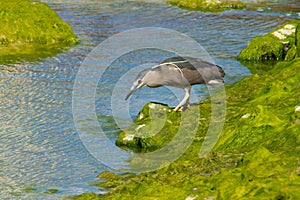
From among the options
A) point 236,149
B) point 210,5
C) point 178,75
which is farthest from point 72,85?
point 210,5

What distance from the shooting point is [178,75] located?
10680 mm

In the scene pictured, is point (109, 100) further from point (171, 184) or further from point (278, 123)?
point (171, 184)

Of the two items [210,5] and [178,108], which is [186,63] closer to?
[178,108]

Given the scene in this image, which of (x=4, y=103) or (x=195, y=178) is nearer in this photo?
(x=195, y=178)

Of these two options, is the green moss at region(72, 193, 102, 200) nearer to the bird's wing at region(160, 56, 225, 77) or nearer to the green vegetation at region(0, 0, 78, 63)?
the bird's wing at region(160, 56, 225, 77)

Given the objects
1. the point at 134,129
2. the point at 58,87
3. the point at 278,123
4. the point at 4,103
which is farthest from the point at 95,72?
the point at 278,123

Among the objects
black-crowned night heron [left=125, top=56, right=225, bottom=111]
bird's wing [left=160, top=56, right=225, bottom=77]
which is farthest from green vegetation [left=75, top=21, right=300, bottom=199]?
bird's wing [left=160, top=56, right=225, bottom=77]

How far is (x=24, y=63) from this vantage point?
619 inches

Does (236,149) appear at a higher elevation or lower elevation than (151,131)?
higher

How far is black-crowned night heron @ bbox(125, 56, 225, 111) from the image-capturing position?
10.5 metres

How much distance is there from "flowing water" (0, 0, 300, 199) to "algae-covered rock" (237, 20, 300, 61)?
48 cm

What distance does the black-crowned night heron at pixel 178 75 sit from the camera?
10.5m

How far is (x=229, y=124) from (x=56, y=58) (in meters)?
7.38

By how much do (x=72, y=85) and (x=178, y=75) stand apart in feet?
12.5
